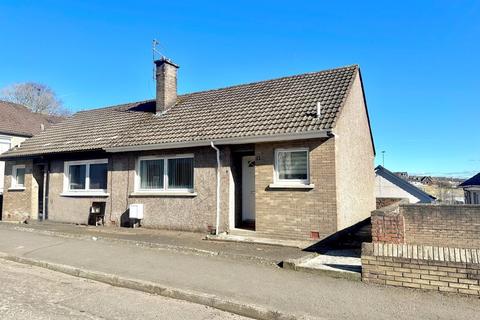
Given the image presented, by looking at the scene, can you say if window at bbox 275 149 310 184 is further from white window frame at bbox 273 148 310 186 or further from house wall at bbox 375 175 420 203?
house wall at bbox 375 175 420 203

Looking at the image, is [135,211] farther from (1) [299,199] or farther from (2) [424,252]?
(2) [424,252]

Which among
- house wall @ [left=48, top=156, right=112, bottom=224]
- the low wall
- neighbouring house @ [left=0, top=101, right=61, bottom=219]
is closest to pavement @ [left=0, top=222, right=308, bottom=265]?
house wall @ [left=48, top=156, right=112, bottom=224]

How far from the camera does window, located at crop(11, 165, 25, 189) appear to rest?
17016 mm

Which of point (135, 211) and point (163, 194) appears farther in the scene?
point (135, 211)

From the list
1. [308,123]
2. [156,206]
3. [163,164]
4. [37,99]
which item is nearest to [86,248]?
[156,206]

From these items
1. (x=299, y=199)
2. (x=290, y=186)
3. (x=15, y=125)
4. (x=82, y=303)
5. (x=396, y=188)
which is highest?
(x=15, y=125)

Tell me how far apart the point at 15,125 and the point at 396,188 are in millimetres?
27591

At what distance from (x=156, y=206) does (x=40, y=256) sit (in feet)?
13.7

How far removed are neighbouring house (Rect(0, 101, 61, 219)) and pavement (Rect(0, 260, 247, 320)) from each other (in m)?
19.4

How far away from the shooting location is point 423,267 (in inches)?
241

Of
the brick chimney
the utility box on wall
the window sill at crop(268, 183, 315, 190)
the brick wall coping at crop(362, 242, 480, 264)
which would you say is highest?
the brick chimney

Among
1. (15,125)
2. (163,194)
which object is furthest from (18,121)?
(163,194)

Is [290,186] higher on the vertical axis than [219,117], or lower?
lower

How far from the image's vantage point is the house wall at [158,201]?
1148cm
